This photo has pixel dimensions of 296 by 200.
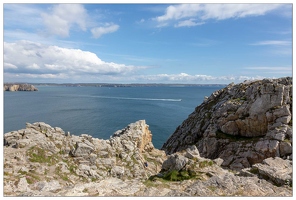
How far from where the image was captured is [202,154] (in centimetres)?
4294

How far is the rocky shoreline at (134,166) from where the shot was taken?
16516mm

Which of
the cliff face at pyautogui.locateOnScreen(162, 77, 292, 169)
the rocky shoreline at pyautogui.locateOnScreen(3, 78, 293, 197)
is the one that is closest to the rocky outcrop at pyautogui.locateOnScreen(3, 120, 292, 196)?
the rocky shoreline at pyautogui.locateOnScreen(3, 78, 293, 197)

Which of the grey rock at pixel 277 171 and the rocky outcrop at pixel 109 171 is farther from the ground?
the grey rock at pixel 277 171

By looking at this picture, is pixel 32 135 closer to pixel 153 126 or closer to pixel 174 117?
pixel 153 126

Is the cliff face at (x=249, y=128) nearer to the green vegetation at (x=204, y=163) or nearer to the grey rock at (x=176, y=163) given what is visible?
the green vegetation at (x=204, y=163)

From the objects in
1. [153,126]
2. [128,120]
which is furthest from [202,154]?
[128,120]

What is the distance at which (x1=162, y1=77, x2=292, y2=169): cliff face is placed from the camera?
117 feet

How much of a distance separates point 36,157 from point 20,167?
10.6 feet

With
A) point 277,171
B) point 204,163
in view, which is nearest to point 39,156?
point 204,163

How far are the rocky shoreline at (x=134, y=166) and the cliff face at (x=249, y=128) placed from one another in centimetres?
19

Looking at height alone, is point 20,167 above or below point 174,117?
above

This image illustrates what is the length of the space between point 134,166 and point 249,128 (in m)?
24.5

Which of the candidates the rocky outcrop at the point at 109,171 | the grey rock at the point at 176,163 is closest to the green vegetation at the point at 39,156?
the rocky outcrop at the point at 109,171

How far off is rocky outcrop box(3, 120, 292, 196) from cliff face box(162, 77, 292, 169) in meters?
12.3
